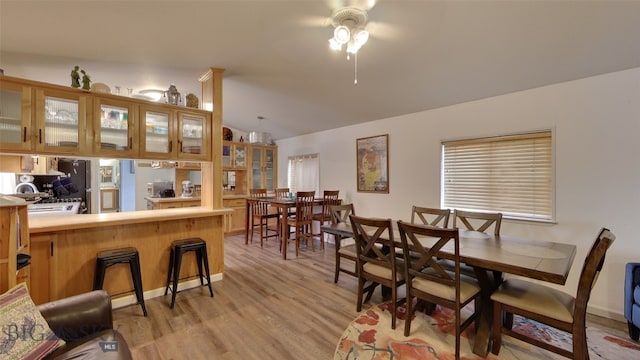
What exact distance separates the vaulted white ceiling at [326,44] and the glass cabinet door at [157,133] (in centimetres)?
59

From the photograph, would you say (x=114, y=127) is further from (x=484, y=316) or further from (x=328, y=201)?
(x=484, y=316)

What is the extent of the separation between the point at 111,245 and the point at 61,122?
1.25m

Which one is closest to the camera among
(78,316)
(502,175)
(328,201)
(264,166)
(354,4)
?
(78,316)

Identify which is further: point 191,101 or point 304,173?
point 304,173

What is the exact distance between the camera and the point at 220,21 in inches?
87.0

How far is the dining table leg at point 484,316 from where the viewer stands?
6.28 feet

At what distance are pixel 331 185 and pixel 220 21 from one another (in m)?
3.61

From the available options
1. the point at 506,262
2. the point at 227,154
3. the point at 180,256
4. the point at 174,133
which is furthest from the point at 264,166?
the point at 506,262

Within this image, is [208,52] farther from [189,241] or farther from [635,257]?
[635,257]

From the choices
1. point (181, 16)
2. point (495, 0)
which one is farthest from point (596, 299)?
point (181, 16)

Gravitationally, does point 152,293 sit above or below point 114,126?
below

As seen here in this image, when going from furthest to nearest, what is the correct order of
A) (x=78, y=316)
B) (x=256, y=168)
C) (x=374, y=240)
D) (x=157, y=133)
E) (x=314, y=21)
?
(x=256, y=168) → (x=157, y=133) → (x=374, y=240) → (x=314, y=21) → (x=78, y=316)

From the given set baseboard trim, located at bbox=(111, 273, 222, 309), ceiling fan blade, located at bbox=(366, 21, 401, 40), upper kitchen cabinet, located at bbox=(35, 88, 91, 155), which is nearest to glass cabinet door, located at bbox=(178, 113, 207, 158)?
upper kitchen cabinet, located at bbox=(35, 88, 91, 155)

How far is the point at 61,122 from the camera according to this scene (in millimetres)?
2430
